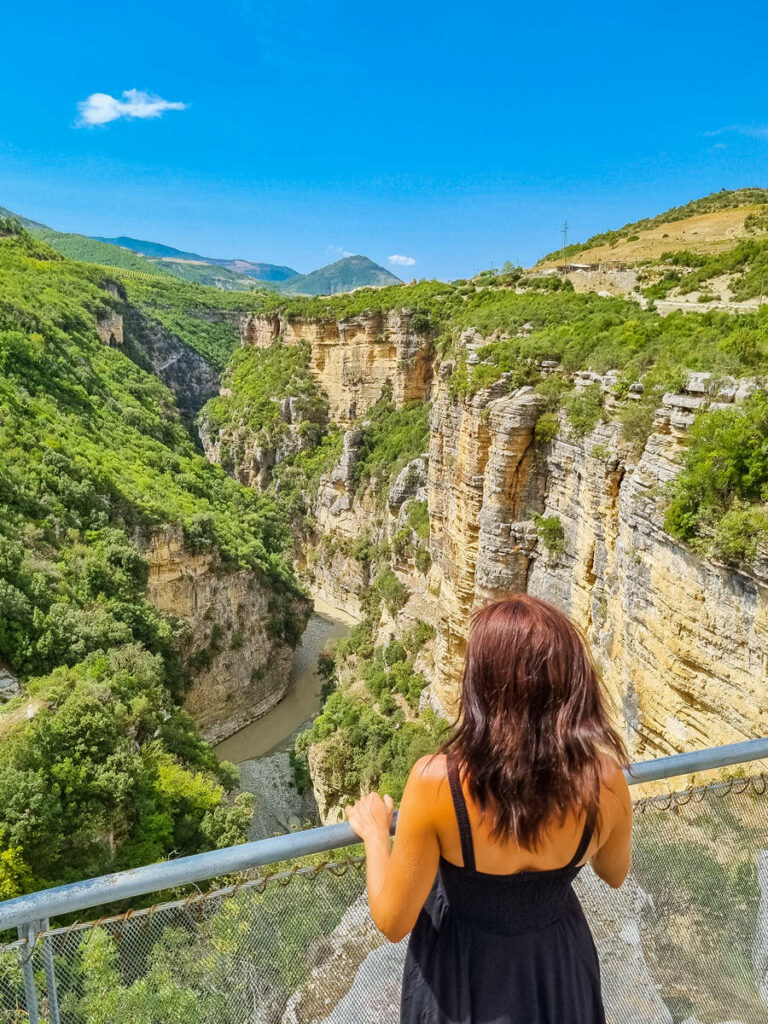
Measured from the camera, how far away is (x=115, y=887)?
231 cm

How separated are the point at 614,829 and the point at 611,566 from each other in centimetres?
1038

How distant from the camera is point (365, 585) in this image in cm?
3525

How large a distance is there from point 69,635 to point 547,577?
40.6 ft

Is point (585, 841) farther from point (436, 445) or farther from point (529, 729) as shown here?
point (436, 445)

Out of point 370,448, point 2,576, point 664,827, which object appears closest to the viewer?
point 664,827

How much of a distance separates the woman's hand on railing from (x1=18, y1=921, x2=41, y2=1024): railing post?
1.25 m

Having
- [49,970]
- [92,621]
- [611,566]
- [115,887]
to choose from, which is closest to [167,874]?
[115,887]

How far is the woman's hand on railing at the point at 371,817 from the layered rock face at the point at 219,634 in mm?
20862

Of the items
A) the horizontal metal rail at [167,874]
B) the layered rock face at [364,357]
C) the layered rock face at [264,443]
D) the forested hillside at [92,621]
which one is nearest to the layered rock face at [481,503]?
the forested hillside at [92,621]

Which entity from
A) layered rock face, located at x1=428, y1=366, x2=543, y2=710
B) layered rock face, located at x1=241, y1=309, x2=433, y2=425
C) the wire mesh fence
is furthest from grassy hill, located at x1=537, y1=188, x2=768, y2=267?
the wire mesh fence

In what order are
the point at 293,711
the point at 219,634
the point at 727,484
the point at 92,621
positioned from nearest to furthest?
1. the point at 727,484
2. the point at 92,621
3. the point at 219,634
4. the point at 293,711

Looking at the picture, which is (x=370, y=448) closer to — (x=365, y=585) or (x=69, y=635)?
(x=365, y=585)

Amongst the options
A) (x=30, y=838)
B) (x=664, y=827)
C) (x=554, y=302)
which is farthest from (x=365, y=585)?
(x=664, y=827)

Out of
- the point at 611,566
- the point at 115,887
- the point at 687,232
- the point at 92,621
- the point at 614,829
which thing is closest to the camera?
the point at 614,829
